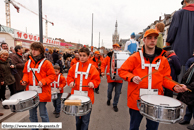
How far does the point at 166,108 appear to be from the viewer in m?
1.40

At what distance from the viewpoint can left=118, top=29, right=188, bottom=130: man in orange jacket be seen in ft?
5.70

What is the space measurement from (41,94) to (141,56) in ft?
6.96

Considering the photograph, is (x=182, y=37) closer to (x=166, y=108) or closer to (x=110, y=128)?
(x=166, y=108)

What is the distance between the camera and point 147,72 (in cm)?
176

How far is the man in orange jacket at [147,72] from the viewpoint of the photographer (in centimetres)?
174

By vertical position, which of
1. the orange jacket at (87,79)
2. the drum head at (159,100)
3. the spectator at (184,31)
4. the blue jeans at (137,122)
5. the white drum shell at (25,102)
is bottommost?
the blue jeans at (137,122)

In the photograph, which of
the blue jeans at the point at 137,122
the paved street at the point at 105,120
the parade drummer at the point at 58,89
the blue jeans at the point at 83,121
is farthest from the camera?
the parade drummer at the point at 58,89

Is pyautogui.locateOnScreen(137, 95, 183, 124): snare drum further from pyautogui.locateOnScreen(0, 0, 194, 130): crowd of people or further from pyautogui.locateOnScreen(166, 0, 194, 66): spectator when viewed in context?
pyautogui.locateOnScreen(166, 0, 194, 66): spectator

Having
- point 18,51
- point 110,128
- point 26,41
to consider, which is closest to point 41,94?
point 110,128

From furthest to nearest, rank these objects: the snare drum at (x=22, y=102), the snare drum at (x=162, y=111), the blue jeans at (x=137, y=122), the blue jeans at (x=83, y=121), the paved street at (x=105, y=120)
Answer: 1. the paved street at (x=105, y=120)
2. the blue jeans at (x=83, y=121)
3. the blue jeans at (x=137, y=122)
4. the snare drum at (x=22, y=102)
5. the snare drum at (x=162, y=111)

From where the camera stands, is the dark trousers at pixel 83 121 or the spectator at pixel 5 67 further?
the spectator at pixel 5 67

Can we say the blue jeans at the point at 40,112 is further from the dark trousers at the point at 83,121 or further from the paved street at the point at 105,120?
the dark trousers at the point at 83,121

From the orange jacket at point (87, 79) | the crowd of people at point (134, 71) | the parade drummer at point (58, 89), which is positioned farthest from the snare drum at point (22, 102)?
the parade drummer at point (58, 89)

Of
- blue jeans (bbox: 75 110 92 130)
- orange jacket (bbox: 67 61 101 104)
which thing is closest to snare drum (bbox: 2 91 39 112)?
orange jacket (bbox: 67 61 101 104)
